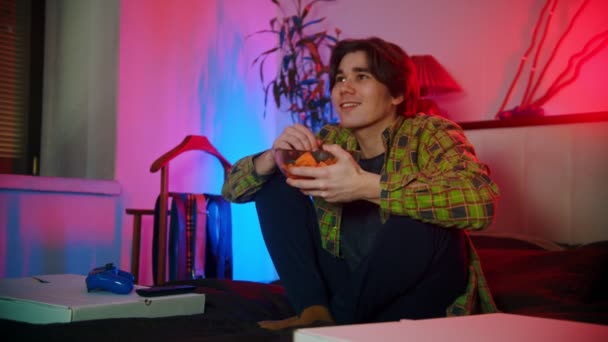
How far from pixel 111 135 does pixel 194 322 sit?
1776mm

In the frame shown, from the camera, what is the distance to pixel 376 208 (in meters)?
1.51

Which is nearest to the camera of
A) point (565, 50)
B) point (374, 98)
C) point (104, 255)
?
point (374, 98)

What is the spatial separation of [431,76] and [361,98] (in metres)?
0.95

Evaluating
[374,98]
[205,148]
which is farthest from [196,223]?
[374,98]

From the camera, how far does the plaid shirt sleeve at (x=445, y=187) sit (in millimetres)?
1276

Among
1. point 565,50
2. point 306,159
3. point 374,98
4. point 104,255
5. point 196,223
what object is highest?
point 565,50

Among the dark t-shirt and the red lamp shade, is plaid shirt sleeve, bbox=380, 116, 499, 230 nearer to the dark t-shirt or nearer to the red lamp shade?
the dark t-shirt

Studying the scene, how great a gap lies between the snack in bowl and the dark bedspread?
0.34 metres

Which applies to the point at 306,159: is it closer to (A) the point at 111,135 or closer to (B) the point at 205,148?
(B) the point at 205,148

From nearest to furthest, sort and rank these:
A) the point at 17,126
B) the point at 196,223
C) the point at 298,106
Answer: the point at 196,223
the point at 17,126
the point at 298,106

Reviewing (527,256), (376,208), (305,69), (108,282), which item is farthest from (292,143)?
(305,69)

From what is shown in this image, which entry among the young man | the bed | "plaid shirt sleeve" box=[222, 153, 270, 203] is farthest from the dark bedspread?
"plaid shirt sleeve" box=[222, 153, 270, 203]

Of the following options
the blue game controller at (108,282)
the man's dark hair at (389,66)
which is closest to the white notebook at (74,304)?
the blue game controller at (108,282)

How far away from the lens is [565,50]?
236cm
